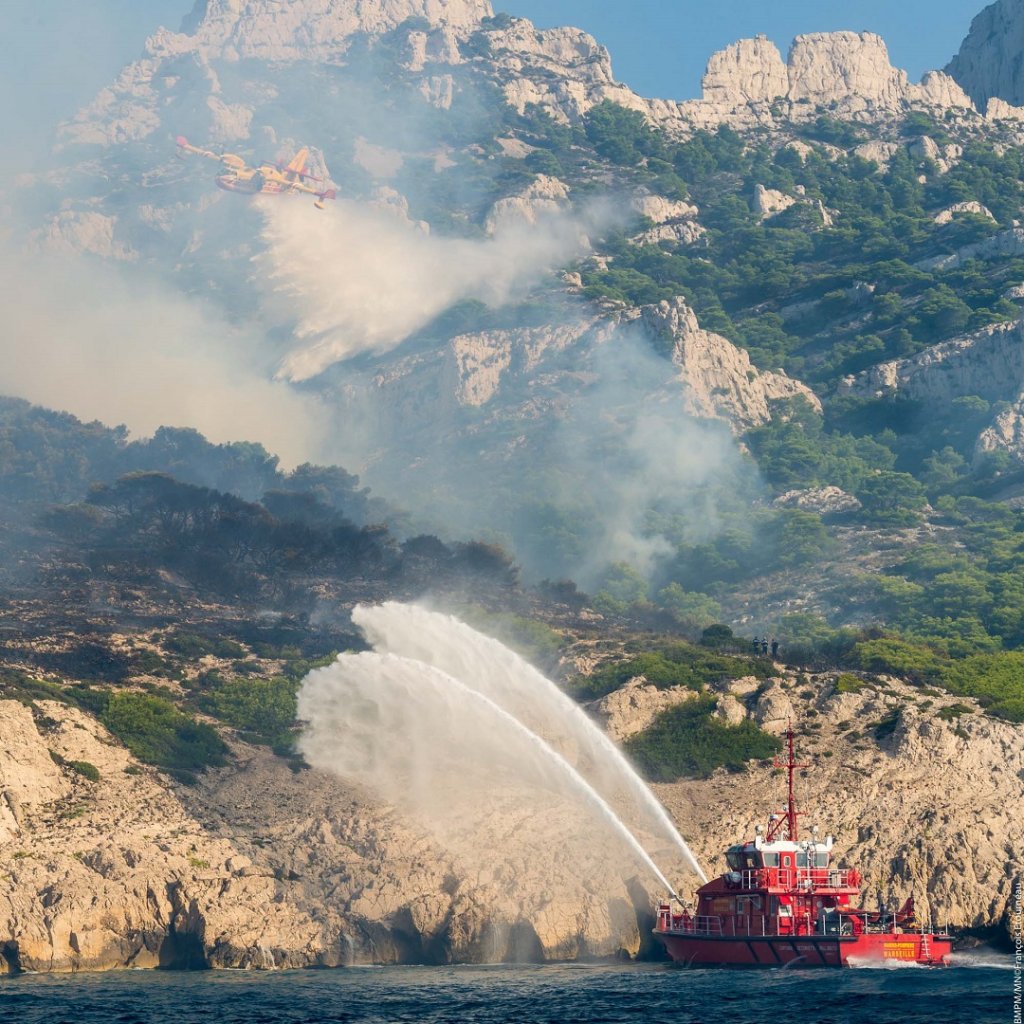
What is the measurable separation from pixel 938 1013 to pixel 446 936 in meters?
25.5

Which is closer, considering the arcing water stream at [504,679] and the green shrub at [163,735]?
the arcing water stream at [504,679]

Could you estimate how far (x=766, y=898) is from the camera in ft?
250

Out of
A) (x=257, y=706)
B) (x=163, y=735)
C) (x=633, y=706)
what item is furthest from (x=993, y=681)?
(x=163, y=735)

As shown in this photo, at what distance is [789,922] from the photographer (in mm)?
76062

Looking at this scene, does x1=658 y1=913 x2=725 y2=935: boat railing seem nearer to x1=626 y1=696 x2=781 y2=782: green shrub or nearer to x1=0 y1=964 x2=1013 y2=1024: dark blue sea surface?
x1=0 y1=964 x2=1013 y2=1024: dark blue sea surface

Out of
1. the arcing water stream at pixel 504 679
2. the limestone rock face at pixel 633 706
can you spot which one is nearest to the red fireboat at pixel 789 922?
the arcing water stream at pixel 504 679

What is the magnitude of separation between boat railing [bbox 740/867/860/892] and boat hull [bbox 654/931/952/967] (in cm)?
231

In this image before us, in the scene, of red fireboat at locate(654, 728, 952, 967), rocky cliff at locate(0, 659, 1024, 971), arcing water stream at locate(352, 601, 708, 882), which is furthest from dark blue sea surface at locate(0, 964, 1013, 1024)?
arcing water stream at locate(352, 601, 708, 882)

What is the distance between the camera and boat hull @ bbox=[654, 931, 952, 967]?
73938mm

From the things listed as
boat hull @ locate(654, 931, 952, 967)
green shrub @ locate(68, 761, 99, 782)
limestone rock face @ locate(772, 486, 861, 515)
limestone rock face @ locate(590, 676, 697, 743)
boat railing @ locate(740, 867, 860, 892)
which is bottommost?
boat hull @ locate(654, 931, 952, 967)

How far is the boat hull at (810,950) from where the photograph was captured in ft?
243

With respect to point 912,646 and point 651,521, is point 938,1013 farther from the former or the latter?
point 651,521

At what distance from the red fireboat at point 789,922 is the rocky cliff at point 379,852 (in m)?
6.31

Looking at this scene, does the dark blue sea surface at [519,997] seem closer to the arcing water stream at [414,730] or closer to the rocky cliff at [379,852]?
the rocky cliff at [379,852]
